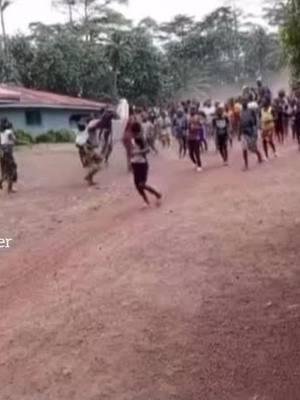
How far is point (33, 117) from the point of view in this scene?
117ft

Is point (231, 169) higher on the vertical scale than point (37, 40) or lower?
lower

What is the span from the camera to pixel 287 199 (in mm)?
13195

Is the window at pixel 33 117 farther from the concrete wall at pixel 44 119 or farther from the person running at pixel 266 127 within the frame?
the person running at pixel 266 127

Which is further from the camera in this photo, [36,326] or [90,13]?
[90,13]

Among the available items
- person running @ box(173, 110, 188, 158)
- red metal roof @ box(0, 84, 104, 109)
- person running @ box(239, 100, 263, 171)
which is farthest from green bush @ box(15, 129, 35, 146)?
person running @ box(239, 100, 263, 171)

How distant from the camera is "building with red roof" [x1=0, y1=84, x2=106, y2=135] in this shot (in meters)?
33.8

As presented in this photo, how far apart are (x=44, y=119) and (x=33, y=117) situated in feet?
2.03

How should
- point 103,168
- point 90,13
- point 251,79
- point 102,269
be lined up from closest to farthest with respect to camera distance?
point 102,269 → point 103,168 → point 90,13 → point 251,79

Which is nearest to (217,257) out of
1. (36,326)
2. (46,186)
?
(36,326)

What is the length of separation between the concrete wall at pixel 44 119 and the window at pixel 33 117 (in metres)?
0.16

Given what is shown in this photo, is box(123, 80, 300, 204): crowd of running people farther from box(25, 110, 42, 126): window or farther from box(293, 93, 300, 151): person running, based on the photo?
box(25, 110, 42, 126): window

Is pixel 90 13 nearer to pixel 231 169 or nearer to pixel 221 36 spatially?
pixel 221 36

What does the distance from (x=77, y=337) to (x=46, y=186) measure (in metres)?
11.6

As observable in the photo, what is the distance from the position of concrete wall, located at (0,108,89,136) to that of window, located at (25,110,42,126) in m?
0.16
